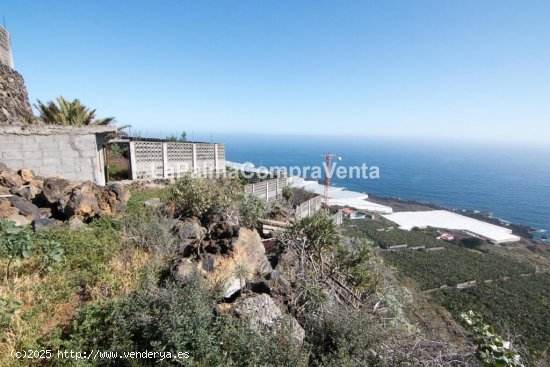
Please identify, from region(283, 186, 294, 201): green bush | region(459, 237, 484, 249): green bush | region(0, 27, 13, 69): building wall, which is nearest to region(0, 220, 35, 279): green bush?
region(0, 27, 13, 69): building wall

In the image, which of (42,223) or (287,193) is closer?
(42,223)

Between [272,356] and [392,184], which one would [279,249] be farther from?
[392,184]

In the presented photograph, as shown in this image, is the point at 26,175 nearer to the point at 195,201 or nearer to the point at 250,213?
the point at 195,201

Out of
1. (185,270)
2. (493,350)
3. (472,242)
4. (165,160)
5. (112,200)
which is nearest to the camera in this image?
(493,350)

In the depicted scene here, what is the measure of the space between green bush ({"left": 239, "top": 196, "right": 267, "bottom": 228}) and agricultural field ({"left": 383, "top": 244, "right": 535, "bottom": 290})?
55.6 feet

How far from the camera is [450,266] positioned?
23.4 metres

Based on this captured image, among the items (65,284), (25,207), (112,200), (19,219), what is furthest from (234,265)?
(25,207)

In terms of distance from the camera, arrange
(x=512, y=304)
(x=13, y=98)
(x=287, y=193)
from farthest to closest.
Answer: (x=512, y=304)
(x=287, y=193)
(x=13, y=98)

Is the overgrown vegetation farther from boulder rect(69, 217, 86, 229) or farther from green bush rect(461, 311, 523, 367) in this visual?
green bush rect(461, 311, 523, 367)

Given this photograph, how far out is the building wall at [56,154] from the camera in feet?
20.5

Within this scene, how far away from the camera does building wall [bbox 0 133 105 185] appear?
6.25 meters

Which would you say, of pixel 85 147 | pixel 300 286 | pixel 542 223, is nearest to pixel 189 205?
pixel 300 286

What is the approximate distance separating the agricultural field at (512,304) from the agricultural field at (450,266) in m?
1.23

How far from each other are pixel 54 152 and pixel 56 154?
0.21ft
